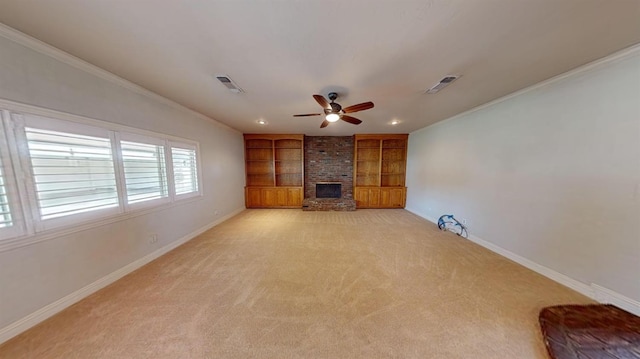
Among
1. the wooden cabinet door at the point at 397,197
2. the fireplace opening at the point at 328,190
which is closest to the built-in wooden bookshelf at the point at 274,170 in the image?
the fireplace opening at the point at 328,190

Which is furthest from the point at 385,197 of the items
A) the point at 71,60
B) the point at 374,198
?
the point at 71,60

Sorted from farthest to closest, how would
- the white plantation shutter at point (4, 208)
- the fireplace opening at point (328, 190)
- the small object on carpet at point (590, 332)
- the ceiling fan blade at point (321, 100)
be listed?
the fireplace opening at point (328, 190) → the ceiling fan blade at point (321, 100) → the white plantation shutter at point (4, 208) → the small object on carpet at point (590, 332)

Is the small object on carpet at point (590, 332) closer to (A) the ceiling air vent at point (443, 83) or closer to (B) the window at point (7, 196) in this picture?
(A) the ceiling air vent at point (443, 83)

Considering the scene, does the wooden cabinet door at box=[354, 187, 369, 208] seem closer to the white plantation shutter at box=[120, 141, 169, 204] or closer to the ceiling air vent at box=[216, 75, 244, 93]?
the ceiling air vent at box=[216, 75, 244, 93]

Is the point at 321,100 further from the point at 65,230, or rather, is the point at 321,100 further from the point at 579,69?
the point at 65,230

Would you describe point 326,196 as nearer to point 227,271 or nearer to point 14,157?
point 227,271

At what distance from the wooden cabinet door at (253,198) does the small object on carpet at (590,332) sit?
6426 millimetres

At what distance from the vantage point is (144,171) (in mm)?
2951

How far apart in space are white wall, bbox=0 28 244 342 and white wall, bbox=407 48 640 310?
18.6ft

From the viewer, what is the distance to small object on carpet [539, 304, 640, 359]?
150 cm

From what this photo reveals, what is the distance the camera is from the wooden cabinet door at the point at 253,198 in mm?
6613

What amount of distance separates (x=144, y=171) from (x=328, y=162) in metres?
5.06

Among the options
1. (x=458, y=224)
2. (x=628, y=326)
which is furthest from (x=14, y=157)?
(x=458, y=224)

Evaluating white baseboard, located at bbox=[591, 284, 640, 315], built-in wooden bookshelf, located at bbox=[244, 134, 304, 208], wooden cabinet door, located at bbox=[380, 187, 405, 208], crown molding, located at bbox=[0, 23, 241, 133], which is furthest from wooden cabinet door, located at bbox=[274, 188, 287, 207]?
white baseboard, located at bbox=[591, 284, 640, 315]
